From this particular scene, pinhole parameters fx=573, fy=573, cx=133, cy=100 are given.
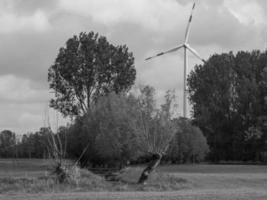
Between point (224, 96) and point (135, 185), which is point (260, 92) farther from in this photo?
point (135, 185)

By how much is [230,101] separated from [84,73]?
37.5 metres

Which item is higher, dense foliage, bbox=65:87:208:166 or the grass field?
dense foliage, bbox=65:87:208:166

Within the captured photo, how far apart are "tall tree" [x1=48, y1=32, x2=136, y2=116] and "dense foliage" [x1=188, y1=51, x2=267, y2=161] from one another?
28688mm

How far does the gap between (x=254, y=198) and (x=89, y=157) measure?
36293 mm

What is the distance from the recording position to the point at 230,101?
345ft

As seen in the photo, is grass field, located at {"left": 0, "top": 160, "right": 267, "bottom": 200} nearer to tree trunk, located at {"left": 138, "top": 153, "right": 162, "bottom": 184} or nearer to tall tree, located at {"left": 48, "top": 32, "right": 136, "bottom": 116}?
tree trunk, located at {"left": 138, "top": 153, "right": 162, "bottom": 184}

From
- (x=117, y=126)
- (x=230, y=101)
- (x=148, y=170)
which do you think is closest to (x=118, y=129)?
(x=117, y=126)

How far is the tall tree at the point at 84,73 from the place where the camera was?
7700 cm

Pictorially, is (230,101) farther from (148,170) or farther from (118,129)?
(148,170)

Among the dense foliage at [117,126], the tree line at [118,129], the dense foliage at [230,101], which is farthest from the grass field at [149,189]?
the dense foliage at [230,101]

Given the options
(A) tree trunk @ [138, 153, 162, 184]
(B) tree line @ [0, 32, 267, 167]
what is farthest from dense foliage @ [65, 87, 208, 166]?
(A) tree trunk @ [138, 153, 162, 184]

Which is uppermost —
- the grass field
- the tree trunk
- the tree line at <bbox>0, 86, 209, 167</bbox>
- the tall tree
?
the tall tree

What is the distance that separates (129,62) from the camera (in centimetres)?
7906

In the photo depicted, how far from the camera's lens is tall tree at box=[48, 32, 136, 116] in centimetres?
7700
